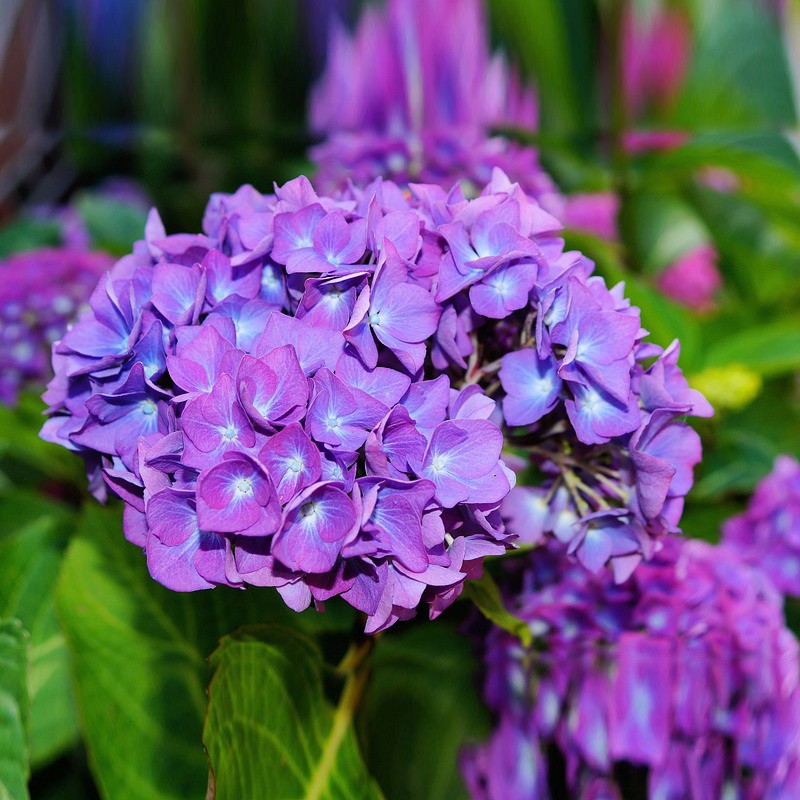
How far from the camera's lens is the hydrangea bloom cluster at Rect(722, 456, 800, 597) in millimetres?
585

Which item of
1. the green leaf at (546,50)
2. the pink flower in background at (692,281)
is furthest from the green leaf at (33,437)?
the green leaf at (546,50)

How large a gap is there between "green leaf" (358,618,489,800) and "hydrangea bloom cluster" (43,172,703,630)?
170 millimetres

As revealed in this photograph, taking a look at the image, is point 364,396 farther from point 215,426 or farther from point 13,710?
point 13,710

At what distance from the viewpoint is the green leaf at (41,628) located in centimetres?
49

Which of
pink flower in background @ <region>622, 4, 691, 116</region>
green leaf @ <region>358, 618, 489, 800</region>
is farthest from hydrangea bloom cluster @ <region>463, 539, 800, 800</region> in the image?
pink flower in background @ <region>622, 4, 691, 116</region>

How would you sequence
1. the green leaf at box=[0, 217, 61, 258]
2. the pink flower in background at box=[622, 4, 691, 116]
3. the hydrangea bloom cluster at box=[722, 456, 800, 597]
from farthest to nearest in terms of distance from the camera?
the pink flower in background at box=[622, 4, 691, 116] → the green leaf at box=[0, 217, 61, 258] → the hydrangea bloom cluster at box=[722, 456, 800, 597]

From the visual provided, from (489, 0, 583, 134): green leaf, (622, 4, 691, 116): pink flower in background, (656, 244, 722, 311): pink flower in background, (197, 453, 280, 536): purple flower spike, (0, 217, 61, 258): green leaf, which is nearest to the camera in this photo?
(197, 453, 280, 536): purple flower spike

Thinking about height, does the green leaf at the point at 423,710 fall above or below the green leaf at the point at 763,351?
below

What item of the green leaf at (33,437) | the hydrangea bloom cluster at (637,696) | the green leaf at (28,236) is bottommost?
the hydrangea bloom cluster at (637,696)

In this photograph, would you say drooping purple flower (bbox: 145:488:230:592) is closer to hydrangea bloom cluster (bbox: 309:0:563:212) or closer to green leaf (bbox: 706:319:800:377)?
green leaf (bbox: 706:319:800:377)

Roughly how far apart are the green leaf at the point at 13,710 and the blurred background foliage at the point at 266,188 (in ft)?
0.17

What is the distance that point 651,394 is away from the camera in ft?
1.09

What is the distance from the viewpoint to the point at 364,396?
0.28 meters

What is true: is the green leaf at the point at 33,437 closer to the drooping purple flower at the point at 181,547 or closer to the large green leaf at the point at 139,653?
the large green leaf at the point at 139,653
